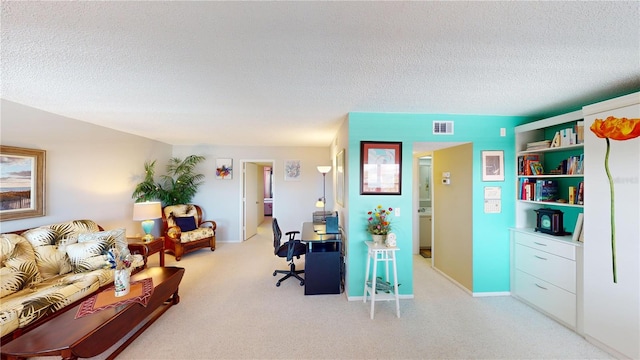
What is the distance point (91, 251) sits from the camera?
107 inches

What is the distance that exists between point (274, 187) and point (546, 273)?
4.77 metres

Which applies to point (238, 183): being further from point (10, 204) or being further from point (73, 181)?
point (10, 204)

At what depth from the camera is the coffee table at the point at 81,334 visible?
60.8 inches

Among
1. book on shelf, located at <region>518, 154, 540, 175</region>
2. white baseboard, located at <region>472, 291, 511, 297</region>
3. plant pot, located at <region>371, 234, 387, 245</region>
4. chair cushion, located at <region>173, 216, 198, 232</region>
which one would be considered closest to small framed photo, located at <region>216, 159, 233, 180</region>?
chair cushion, located at <region>173, 216, 198, 232</region>

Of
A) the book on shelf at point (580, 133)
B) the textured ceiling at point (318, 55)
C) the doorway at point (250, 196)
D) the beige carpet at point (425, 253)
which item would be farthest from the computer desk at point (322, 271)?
the doorway at point (250, 196)

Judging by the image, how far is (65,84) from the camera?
2.00 m

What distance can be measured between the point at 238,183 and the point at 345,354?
440cm

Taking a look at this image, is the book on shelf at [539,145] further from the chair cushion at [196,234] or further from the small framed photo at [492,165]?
the chair cushion at [196,234]

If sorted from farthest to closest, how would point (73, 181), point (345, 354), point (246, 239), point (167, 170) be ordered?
1. point (246, 239)
2. point (167, 170)
3. point (73, 181)
4. point (345, 354)

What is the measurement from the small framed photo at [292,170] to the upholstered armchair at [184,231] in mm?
1947

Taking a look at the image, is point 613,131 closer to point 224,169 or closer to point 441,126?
point 441,126

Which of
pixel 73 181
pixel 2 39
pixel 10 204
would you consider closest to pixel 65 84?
pixel 2 39

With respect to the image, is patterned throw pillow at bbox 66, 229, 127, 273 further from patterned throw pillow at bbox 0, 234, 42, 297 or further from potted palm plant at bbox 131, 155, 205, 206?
potted palm plant at bbox 131, 155, 205, 206

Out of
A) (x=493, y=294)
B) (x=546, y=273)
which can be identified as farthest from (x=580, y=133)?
(x=493, y=294)
